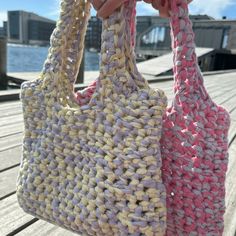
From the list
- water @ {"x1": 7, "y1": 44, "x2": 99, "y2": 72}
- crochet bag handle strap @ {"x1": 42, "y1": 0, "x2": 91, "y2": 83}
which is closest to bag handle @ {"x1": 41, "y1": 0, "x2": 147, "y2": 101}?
crochet bag handle strap @ {"x1": 42, "y1": 0, "x2": 91, "y2": 83}

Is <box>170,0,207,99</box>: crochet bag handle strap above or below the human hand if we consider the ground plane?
below

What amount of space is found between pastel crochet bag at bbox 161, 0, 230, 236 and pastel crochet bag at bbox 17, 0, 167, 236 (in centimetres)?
5

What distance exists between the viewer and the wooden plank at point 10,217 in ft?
2.46

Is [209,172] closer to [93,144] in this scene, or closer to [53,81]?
[93,144]

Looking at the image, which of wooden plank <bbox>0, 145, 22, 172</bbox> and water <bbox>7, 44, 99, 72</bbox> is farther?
water <bbox>7, 44, 99, 72</bbox>

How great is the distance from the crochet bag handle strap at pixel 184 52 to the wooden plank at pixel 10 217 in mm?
544

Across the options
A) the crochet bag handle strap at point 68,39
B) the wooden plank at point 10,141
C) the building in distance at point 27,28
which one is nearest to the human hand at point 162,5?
the crochet bag handle strap at point 68,39

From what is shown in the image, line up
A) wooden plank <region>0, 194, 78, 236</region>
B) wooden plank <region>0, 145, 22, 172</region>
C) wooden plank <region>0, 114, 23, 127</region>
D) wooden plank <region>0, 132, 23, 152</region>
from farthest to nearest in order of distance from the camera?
wooden plank <region>0, 114, 23, 127</region> → wooden plank <region>0, 132, 23, 152</region> → wooden plank <region>0, 145, 22, 172</region> → wooden plank <region>0, 194, 78, 236</region>

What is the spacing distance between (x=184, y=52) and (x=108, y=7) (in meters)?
0.14

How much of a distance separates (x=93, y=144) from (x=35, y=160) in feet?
0.48

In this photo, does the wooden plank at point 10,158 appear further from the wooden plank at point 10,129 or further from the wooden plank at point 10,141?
the wooden plank at point 10,129

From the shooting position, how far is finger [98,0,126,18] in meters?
0.43

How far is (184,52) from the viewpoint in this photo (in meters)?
0.48

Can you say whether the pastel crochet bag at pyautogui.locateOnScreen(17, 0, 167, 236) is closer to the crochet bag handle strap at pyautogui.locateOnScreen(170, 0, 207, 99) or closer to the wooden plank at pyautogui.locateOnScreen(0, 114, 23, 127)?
the crochet bag handle strap at pyautogui.locateOnScreen(170, 0, 207, 99)
